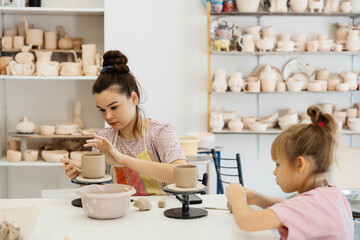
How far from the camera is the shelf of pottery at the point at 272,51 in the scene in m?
4.07

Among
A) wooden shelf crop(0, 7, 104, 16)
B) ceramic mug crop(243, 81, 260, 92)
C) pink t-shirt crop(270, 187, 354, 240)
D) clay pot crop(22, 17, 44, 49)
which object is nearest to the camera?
pink t-shirt crop(270, 187, 354, 240)

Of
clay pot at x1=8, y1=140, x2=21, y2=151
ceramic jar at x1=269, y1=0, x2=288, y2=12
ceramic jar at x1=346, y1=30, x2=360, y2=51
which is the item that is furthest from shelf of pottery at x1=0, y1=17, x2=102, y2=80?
ceramic jar at x1=346, y1=30, x2=360, y2=51

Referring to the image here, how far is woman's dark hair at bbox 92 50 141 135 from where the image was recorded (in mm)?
2082

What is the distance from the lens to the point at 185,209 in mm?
1583

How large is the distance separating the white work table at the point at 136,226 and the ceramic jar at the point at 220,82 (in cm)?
247

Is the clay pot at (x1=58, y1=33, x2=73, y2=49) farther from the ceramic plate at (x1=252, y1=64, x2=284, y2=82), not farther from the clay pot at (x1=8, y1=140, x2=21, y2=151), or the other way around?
the ceramic plate at (x1=252, y1=64, x2=284, y2=82)

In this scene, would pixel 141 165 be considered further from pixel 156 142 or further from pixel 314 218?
pixel 314 218

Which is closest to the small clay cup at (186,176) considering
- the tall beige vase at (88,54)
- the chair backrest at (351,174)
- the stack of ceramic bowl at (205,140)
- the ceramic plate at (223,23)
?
the stack of ceramic bowl at (205,140)

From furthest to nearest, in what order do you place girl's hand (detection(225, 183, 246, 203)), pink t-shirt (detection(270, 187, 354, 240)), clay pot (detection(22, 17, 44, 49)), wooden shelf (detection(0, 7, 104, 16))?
clay pot (detection(22, 17, 44, 49)) < wooden shelf (detection(0, 7, 104, 16)) < girl's hand (detection(225, 183, 246, 203)) < pink t-shirt (detection(270, 187, 354, 240))

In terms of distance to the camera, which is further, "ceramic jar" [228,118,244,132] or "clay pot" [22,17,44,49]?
"ceramic jar" [228,118,244,132]

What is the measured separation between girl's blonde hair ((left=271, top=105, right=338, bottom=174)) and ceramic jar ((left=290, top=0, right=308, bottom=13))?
2838 millimetres

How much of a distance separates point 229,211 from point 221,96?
2.77 m

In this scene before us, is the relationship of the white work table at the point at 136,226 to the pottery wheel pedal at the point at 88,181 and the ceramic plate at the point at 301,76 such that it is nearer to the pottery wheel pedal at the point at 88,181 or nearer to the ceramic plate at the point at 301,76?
the pottery wheel pedal at the point at 88,181

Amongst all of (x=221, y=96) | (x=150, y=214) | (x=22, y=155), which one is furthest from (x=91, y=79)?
(x=150, y=214)
